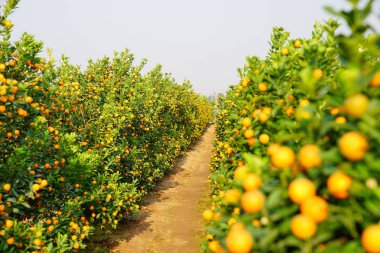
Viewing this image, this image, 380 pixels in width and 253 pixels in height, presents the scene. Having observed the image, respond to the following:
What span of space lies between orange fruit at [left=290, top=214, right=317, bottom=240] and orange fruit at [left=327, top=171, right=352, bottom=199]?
199 millimetres

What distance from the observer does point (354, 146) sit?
1.32 meters

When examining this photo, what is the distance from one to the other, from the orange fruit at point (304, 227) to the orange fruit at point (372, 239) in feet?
0.69

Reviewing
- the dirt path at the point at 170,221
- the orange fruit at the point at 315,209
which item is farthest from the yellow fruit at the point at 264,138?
the dirt path at the point at 170,221

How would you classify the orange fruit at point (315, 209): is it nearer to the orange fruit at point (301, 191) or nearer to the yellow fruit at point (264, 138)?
the orange fruit at point (301, 191)

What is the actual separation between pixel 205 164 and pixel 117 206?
977cm

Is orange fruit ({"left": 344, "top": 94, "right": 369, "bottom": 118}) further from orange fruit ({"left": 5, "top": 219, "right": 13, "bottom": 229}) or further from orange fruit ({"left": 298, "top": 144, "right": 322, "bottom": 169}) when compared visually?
orange fruit ({"left": 5, "top": 219, "right": 13, "bottom": 229})

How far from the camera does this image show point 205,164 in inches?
650

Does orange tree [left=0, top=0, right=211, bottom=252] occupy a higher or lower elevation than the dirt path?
higher

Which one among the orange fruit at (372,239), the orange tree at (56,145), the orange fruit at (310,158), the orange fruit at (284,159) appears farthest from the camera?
the orange tree at (56,145)

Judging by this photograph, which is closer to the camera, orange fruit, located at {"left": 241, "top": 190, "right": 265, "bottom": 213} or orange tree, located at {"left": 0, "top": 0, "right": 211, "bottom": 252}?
orange fruit, located at {"left": 241, "top": 190, "right": 265, "bottom": 213}

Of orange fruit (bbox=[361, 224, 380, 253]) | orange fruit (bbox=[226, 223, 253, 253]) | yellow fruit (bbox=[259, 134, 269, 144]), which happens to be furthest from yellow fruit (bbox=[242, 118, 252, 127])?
orange fruit (bbox=[361, 224, 380, 253])

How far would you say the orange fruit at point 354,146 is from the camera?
1315mm

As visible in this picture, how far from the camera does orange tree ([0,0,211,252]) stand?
3992 mm

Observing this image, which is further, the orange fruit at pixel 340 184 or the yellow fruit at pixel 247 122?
the yellow fruit at pixel 247 122
